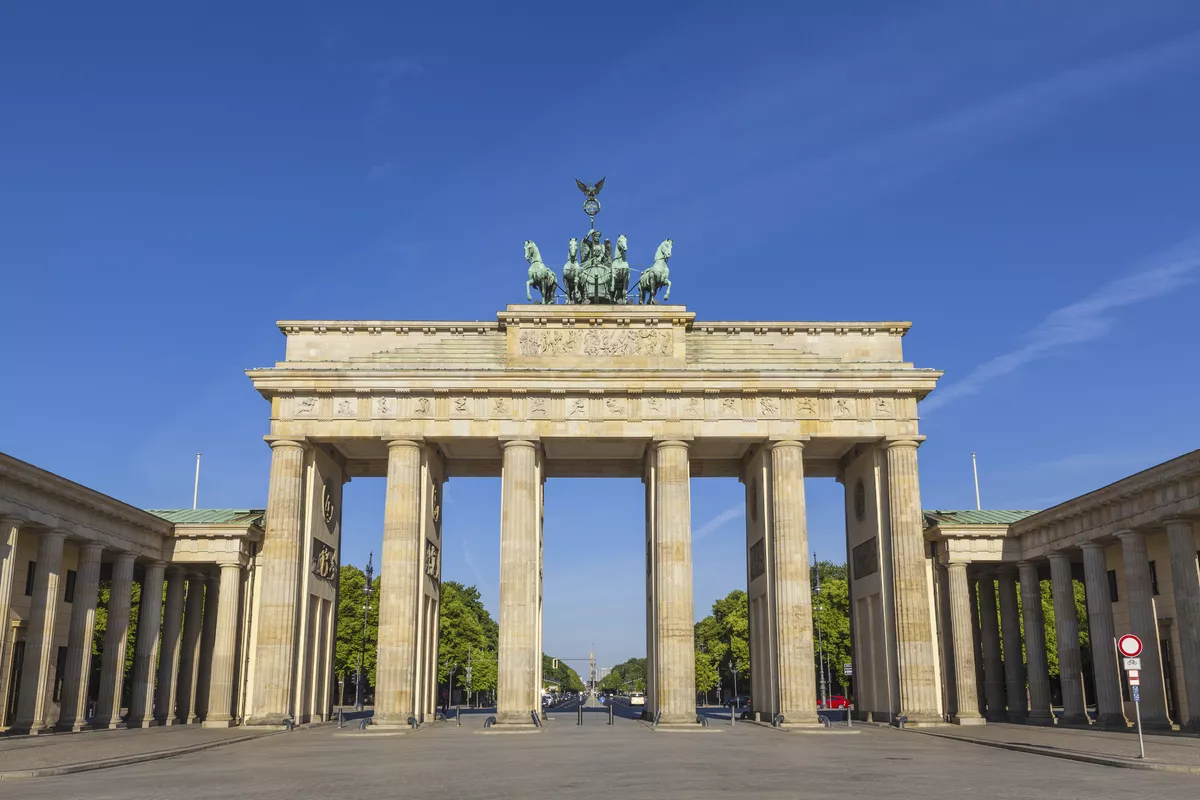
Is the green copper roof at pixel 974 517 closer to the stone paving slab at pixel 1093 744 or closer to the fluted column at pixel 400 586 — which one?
the stone paving slab at pixel 1093 744

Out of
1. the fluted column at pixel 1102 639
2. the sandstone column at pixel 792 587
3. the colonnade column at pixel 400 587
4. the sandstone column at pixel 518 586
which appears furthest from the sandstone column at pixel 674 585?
the fluted column at pixel 1102 639

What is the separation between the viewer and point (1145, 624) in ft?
134

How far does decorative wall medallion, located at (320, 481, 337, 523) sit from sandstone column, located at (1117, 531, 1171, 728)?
35.8 metres

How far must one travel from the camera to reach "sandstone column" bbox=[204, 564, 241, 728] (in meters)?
46.4

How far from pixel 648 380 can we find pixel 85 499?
24856 millimetres

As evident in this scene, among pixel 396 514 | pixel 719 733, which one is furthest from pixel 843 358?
pixel 396 514

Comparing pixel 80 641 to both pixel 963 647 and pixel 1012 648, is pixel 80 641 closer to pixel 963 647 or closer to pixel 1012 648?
pixel 963 647

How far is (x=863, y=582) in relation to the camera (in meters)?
51.3

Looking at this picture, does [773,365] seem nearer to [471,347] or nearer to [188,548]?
[471,347]

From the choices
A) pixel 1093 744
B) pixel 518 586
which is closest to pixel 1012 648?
pixel 1093 744

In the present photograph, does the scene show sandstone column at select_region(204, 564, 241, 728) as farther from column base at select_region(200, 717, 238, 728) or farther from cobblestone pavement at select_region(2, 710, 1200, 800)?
cobblestone pavement at select_region(2, 710, 1200, 800)

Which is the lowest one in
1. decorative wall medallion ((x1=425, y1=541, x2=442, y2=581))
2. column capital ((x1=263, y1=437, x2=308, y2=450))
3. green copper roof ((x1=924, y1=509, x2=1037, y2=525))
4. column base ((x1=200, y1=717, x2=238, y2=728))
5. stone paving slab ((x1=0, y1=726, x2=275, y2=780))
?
column base ((x1=200, y1=717, x2=238, y2=728))

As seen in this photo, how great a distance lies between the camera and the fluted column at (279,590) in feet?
146

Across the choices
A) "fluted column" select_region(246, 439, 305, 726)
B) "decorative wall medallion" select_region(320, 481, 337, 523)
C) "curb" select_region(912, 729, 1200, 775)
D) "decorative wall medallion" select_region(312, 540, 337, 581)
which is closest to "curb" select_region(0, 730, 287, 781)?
"fluted column" select_region(246, 439, 305, 726)
